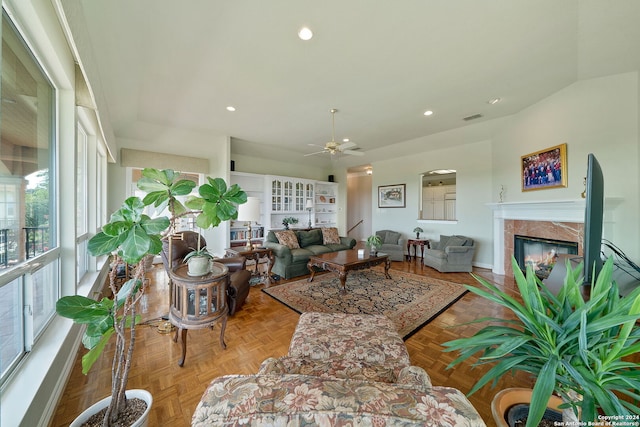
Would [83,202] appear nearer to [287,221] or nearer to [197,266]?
[197,266]

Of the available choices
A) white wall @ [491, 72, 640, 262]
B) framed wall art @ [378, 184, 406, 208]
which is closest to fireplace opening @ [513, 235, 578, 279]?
white wall @ [491, 72, 640, 262]

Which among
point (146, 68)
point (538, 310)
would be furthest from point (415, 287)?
point (146, 68)

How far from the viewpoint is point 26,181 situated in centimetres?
141

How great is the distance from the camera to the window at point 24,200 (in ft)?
3.96

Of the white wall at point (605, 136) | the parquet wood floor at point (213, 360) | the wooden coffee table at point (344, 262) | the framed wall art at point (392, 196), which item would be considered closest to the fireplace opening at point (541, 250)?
the white wall at point (605, 136)

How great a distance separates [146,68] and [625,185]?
5511 mm

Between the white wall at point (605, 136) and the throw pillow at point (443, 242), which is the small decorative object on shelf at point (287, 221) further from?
the white wall at point (605, 136)

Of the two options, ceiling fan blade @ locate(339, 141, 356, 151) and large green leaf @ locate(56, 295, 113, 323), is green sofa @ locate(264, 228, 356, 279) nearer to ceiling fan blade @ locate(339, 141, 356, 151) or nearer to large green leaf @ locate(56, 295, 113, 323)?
ceiling fan blade @ locate(339, 141, 356, 151)

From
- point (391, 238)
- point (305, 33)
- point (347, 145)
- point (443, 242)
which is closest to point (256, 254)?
point (347, 145)

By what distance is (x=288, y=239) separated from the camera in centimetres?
428

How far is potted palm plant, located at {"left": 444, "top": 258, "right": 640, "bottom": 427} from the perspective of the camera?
23.4 inches

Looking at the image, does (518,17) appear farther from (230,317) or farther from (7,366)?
(7,366)

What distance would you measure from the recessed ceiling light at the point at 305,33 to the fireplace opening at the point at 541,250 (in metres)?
4.13

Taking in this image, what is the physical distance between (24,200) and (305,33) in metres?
2.35
